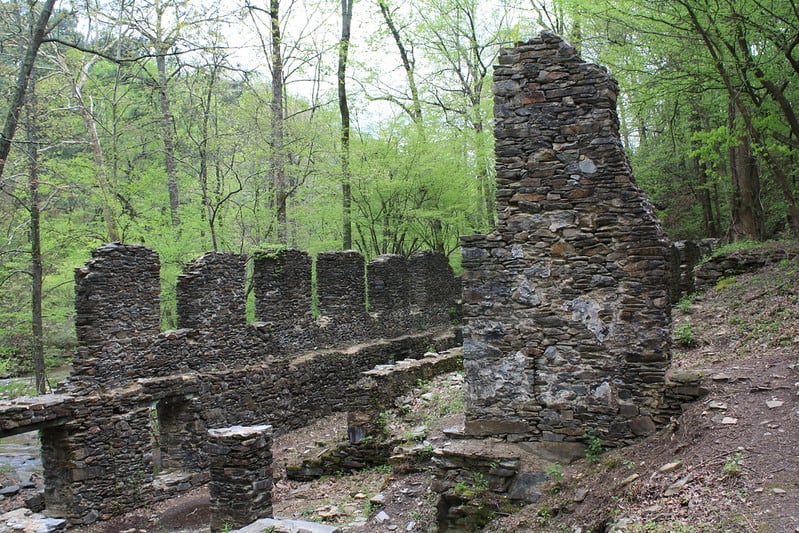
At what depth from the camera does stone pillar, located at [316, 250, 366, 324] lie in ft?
55.9

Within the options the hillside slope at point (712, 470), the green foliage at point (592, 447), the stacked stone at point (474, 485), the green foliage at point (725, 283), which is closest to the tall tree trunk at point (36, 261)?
the stacked stone at point (474, 485)

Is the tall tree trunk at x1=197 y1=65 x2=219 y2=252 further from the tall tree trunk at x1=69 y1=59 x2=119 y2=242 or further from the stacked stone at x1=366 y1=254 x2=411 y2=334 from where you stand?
the stacked stone at x1=366 y1=254 x2=411 y2=334

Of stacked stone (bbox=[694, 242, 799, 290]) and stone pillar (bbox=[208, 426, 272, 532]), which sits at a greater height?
stacked stone (bbox=[694, 242, 799, 290])

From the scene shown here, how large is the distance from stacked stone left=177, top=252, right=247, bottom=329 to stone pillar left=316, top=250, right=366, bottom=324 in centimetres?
297

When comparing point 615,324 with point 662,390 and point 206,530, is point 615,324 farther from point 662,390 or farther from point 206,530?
point 206,530

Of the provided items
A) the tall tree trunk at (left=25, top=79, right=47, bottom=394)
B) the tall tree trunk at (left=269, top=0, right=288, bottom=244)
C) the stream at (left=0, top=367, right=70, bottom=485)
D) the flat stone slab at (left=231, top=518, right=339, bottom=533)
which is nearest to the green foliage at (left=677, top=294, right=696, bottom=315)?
the flat stone slab at (left=231, top=518, right=339, bottom=533)

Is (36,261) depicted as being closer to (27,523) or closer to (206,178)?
(206,178)

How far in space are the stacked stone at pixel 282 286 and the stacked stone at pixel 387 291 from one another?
3.02 m

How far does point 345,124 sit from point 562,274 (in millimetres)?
15452

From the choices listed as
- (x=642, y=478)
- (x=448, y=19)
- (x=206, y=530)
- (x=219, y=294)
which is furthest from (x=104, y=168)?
(x=642, y=478)

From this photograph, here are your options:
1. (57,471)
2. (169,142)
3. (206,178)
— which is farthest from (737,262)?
A: (169,142)

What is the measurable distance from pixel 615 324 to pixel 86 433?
8.84 m

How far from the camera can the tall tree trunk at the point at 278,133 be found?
1997cm

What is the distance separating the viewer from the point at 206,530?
33.7ft
